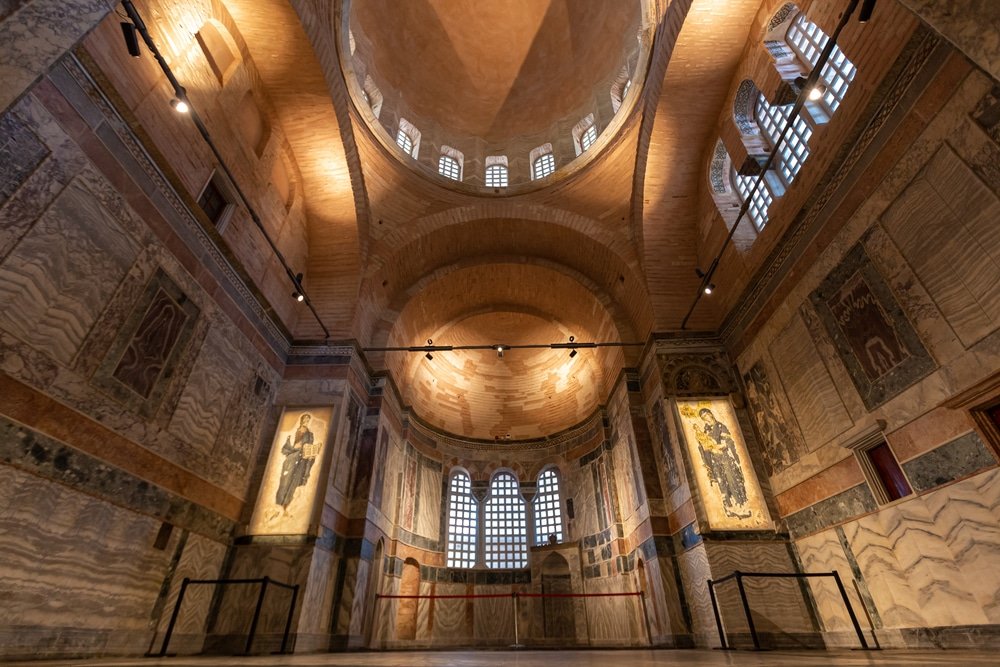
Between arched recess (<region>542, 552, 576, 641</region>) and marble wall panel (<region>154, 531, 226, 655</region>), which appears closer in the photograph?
marble wall panel (<region>154, 531, 226, 655</region>)

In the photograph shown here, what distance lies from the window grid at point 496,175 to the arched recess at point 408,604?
43.1 feet

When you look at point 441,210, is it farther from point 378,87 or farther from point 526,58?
point 526,58

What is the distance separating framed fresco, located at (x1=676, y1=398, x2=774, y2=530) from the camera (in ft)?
29.9

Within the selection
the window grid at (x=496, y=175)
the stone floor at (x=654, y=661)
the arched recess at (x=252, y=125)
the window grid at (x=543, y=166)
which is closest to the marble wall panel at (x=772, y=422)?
the stone floor at (x=654, y=661)

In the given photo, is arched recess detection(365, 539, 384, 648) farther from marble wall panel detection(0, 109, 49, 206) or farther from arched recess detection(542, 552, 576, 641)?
marble wall panel detection(0, 109, 49, 206)

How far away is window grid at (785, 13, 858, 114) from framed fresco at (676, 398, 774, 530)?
632 centimetres

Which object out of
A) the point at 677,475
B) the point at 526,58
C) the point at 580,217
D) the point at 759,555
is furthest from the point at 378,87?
the point at 759,555

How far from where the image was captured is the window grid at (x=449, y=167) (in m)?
16.1

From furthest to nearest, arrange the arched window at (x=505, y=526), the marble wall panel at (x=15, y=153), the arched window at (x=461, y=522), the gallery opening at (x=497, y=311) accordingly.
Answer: the arched window at (x=505, y=526) → the arched window at (x=461, y=522) → the gallery opening at (x=497, y=311) → the marble wall panel at (x=15, y=153)

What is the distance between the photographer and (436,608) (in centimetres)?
1438

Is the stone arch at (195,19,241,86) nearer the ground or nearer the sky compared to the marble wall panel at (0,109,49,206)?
nearer the sky

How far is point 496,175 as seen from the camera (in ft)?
55.2

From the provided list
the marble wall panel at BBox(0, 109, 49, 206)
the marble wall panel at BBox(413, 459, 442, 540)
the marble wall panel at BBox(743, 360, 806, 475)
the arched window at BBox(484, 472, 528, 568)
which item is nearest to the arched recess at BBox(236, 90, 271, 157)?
the marble wall panel at BBox(0, 109, 49, 206)

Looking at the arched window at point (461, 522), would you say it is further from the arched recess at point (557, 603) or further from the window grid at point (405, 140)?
the window grid at point (405, 140)
